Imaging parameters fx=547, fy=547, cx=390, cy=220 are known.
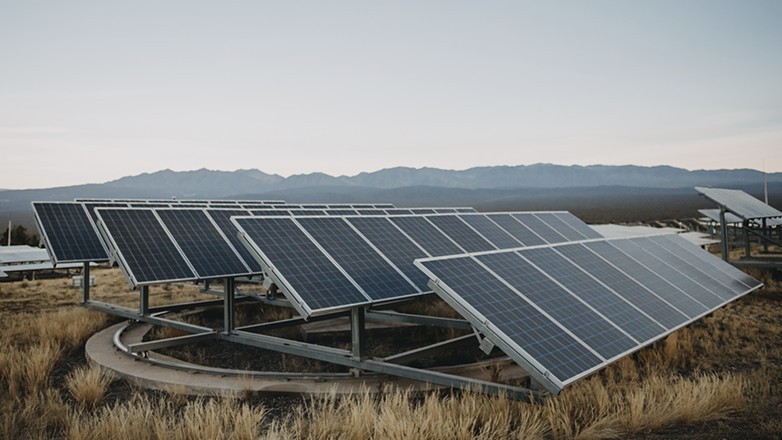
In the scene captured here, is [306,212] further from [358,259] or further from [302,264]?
[302,264]

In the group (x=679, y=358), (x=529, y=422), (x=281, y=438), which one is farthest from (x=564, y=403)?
(x=679, y=358)

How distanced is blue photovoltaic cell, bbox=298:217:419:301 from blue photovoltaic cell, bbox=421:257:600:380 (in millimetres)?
1759

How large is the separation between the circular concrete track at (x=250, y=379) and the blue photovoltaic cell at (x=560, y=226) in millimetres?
9164

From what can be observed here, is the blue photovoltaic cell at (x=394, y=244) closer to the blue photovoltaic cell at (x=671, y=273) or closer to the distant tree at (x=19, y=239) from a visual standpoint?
the blue photovoltaic cell at (x=671, y=273)

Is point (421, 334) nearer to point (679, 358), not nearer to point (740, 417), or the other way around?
point (679, 358)

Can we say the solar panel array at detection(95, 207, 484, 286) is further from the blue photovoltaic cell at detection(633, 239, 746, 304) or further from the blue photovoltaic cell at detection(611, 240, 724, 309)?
the blue photovoltaic cell at detection(633, 239, 746, 304)

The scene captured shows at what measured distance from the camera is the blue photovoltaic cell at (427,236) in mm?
12945

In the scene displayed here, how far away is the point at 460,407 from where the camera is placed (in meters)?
7.05

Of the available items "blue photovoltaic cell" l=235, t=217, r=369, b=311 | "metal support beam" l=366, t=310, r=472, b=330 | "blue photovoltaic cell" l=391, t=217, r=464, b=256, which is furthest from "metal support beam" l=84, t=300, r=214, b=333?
"blue photovoltaic cell" l=391, t=217, r=464, b=256

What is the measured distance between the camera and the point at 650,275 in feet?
39.1

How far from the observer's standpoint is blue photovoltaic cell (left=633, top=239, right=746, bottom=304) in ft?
42.2

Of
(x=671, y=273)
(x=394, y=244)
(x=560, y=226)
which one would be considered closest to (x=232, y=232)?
(x=394, y=244)

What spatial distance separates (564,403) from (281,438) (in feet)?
12.2

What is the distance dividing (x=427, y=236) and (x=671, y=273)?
5809mm
